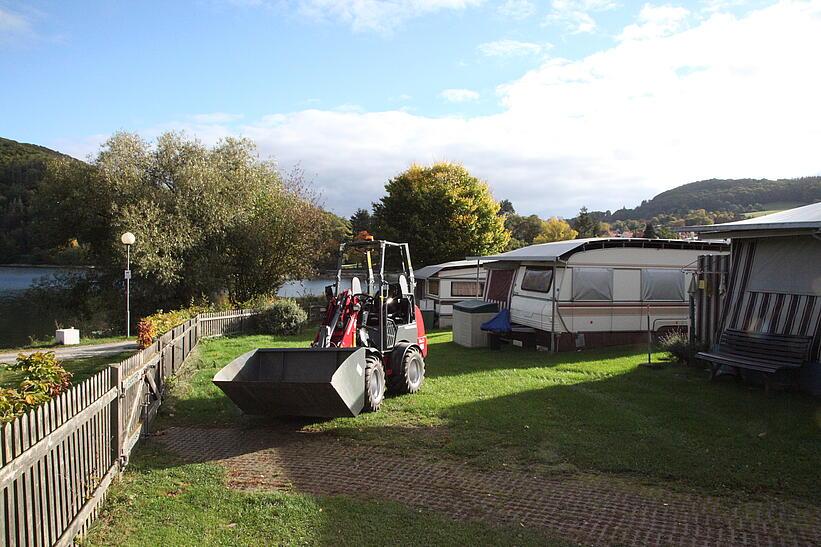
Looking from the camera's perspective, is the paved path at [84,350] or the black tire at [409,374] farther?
the paved path at [84,350]

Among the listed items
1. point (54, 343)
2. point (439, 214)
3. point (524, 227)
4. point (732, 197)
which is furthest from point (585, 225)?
point (54, 343)

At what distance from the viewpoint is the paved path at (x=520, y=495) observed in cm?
461

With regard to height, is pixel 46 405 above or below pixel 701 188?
below

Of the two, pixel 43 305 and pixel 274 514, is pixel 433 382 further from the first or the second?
pixel 43 305

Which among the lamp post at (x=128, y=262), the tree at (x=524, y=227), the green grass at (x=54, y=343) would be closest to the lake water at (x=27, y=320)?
the green grass at (x=54, y=343)

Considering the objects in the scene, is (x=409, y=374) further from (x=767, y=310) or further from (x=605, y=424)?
(x=767, y=310)

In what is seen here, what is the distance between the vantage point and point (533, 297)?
1524 centimetres

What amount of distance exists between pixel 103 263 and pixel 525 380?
60.8 ft

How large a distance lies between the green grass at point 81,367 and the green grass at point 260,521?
5912mm

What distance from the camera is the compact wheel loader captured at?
7.17 metres

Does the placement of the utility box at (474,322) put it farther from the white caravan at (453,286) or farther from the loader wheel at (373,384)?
the loader wheel at (373,384)

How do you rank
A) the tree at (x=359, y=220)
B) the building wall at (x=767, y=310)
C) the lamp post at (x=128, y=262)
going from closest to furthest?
the building wall at (x=767, y=310) < the lamp post at (x=128, y=262) < the tree at (x=359, y=220)

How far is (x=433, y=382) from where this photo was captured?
1065cm

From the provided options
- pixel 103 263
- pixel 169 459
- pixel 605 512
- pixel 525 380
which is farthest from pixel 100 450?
pixel 103 263
